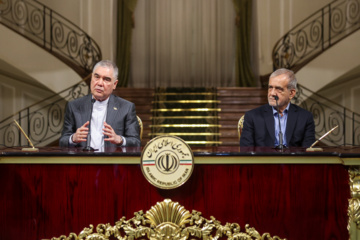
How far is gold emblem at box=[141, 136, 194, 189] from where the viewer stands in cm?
212

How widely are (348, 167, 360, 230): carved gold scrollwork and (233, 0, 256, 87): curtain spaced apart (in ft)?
27.8

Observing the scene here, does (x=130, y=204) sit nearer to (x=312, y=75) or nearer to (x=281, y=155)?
(x=281, y=155)

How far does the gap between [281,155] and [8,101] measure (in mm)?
6922

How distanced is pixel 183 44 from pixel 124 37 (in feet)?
4.96

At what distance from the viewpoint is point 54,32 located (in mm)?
9367

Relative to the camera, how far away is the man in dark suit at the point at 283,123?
3334 mm

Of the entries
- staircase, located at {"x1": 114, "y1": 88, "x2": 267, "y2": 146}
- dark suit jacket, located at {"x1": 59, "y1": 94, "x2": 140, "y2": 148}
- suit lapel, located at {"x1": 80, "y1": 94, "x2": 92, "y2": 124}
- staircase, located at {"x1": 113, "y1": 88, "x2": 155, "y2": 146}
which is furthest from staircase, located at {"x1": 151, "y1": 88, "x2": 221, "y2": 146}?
suit lapel, located at {"x1": 80, "y1": 94, "x2": 92, "y2": 124}

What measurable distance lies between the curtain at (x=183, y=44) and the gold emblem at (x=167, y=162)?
9.04 metres

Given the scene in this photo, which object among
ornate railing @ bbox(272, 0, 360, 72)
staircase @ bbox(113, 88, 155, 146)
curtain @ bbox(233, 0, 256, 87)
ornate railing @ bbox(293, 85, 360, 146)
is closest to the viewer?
staircase @ bbox(113, 88, 155, 146)

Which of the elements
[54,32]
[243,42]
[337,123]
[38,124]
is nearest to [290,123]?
[337,123]

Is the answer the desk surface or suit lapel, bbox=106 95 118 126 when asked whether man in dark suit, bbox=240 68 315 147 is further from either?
the desk surface

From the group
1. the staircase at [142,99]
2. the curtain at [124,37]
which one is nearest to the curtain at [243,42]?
the curtain at [124,37]

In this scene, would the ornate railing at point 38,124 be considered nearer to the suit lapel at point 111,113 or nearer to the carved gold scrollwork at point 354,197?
the suit lapel at point 111,113

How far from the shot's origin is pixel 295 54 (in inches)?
365
